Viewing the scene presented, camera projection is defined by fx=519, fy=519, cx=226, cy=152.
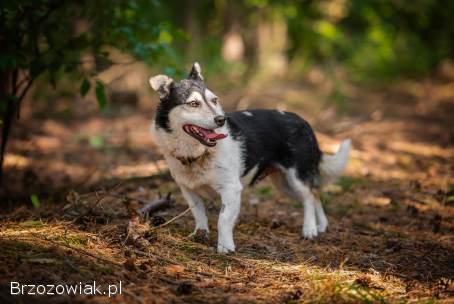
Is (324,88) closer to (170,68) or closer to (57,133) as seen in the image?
(57,133)

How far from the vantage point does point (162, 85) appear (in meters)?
→ 5.04

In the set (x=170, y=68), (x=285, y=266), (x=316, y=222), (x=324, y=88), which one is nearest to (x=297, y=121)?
(x=316, y=222)

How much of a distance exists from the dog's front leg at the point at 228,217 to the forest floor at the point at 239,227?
13 centimetres

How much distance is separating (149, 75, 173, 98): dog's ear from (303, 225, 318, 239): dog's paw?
2.13m

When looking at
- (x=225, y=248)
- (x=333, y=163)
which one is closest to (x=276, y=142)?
(x=333, y=163)

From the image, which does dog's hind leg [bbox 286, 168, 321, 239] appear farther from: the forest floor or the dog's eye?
the dog's eye

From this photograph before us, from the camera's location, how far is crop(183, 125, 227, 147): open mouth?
4820 mm

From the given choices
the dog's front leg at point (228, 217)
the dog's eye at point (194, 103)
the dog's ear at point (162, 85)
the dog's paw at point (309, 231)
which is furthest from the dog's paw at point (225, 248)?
the dog's ear at point (162, 85)

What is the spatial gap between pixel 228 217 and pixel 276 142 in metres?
1.17

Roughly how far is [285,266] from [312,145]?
1.88m

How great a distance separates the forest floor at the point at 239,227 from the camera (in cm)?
376

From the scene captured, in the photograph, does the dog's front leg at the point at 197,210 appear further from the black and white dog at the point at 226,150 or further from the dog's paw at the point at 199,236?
the dog's paw at the point at 199,236

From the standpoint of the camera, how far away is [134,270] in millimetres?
3934

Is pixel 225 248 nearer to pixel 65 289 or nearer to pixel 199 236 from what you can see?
pixel 199 236
